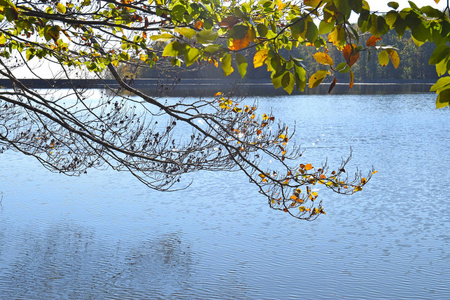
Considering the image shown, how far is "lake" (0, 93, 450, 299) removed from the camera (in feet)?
31.7

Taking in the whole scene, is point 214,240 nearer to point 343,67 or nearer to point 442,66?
point 343,67

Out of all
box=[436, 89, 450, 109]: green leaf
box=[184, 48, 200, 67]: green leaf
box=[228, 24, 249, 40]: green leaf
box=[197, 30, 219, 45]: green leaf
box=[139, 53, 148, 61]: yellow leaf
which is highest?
box=[139, 53, 148, 61]: yellow leaf

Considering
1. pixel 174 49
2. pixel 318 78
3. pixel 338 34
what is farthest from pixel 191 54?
pixel 338 34

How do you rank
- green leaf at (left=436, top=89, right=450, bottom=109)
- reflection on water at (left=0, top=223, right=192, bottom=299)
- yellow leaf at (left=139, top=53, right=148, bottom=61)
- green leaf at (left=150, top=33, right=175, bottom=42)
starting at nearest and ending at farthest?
green leaf at (left=436, top=89, right=450, bottom=109)
green leaf at (left=150, top=33, right=175, bottom=42)
yellow leaf at (left=139, top=53, right=148, bottom=61)
reflection on water at (left=0, top=223, right=192, bottom=299)

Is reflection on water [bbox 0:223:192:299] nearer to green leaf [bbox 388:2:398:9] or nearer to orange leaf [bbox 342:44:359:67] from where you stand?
orange leaf [bbox 342:44:359:67]

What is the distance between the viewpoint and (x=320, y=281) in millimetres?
9828

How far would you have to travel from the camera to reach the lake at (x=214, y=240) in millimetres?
9648

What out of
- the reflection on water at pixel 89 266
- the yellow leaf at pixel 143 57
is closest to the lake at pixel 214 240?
the reflection on water at pixel 89 266

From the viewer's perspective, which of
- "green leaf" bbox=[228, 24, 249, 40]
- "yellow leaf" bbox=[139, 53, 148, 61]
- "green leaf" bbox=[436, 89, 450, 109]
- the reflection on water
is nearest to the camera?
"green leaf" bbox=[436, 89, 450, 109]

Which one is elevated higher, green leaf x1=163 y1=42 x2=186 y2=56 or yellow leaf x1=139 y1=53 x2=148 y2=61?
yellow leaf x1=139 y1=53 x2=148 y2=61

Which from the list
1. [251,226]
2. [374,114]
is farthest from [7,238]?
[374,114]

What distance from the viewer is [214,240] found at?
12094 millimetres

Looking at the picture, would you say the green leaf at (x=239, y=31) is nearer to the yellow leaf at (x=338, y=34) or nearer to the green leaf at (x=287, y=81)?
the green leaf at (x=287, y=81)

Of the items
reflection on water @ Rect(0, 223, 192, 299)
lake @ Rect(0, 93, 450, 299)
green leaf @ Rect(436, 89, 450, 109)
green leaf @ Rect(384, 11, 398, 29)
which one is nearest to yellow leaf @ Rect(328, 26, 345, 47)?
green leaf @ Rect(384, 11, 398, 29)
